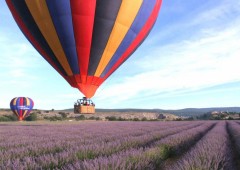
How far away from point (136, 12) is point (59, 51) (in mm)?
4615

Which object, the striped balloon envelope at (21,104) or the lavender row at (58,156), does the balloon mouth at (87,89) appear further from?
the striped balloon envelope at (21,104)

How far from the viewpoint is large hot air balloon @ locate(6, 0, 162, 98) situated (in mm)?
18766

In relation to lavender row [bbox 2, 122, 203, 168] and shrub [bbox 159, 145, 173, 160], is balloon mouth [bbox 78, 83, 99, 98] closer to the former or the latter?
lavender row [bbox 2, 122, 203, 168]

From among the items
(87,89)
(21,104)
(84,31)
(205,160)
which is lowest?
(205,160)

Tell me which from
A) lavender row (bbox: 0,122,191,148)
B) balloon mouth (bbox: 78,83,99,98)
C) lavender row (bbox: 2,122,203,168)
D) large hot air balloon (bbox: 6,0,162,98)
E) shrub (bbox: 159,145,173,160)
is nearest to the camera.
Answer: lavender row (bbox: 2,122,203,168)

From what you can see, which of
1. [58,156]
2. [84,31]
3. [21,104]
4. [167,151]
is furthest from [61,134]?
[21,104]

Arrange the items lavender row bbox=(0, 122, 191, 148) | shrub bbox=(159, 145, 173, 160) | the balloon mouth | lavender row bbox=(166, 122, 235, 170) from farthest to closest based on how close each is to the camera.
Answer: the balloon mouth < lavender row bbox=(0, 122, 191, 148) < shrub bbox=(159, 145, 173, 160) < lavender row bbox=(166, 122, 235, 170)

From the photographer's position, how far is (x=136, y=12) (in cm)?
1964

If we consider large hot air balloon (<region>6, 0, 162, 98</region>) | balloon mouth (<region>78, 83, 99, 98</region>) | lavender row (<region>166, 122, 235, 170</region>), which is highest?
large hot air balloon (<region>6, 0, 162, 98</region>)

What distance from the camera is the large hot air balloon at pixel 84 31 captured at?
18766 millimetres

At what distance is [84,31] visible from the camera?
19250 millimetres

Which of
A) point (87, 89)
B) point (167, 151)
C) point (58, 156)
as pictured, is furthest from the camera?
point (87, 89)

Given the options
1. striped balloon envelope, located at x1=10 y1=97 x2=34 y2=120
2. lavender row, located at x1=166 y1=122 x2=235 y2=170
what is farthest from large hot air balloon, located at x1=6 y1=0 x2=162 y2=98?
striped balloon envelope, located at x1=10 y1=97 x2=34 y2=120

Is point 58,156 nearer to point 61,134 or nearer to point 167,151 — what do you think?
point 167,151
